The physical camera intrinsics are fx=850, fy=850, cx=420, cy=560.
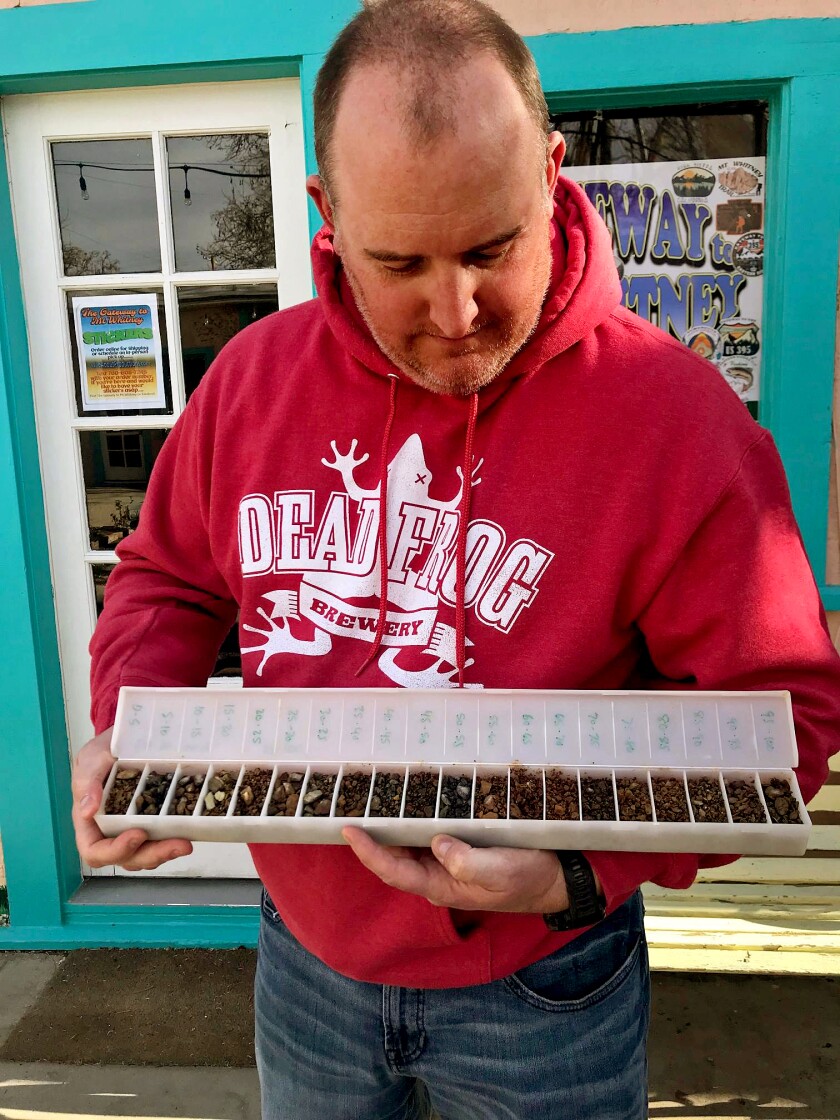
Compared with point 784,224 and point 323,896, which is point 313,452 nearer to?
point 323,896

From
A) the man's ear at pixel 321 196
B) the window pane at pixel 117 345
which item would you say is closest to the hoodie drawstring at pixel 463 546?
the man's ear at pixel 321 196

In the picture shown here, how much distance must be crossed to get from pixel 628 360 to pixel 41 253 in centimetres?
228

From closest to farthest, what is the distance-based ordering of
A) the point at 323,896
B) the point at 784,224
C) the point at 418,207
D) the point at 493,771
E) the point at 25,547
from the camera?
the point at 418,207, the point at 493,771, the point at 323,896, the point at 784,224, the point at 25,547

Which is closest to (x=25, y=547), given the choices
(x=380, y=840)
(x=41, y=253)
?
(x=41, y=253)

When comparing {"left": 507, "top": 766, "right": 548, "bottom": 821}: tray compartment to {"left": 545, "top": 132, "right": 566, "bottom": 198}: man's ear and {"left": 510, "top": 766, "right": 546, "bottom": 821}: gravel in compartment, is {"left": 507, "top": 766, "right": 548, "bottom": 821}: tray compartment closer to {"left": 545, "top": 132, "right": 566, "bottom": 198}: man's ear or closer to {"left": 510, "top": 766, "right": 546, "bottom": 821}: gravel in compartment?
{"left": 510, "top": 766, "right": 546, "bottom": 821}: gravel in compartment

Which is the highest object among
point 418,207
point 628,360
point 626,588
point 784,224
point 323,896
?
point 784,224

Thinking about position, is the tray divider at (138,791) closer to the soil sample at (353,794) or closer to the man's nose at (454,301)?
the soil sample at (353,794)

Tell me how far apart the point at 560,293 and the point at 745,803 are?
0.70 metres

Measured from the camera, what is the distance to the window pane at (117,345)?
9.01ft

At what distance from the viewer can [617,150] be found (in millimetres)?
2383

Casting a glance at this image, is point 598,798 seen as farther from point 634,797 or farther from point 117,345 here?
point 117,345

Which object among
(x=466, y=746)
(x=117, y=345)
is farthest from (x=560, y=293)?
A: (x=117, y=345)

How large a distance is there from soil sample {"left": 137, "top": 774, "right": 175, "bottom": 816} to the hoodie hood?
0.65m

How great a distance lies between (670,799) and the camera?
1.07 meters
